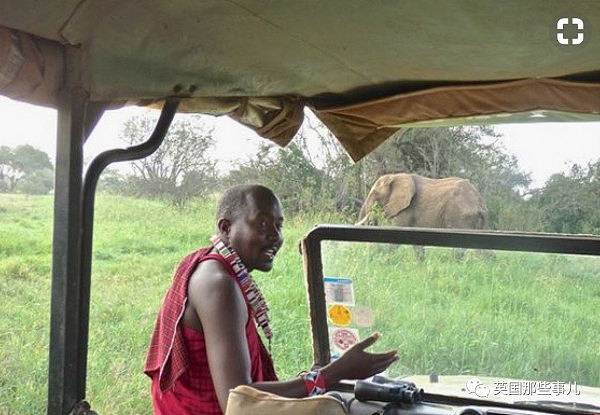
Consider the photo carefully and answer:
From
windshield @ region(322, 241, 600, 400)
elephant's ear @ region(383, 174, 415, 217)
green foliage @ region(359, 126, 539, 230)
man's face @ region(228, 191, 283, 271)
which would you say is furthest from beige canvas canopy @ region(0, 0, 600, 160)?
green foliage @ region(359, 126, 539, 230)

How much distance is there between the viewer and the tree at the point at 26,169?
557 centimetres

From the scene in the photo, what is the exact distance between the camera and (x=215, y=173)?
674 cm

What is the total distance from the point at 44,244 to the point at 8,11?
4710 millimetres

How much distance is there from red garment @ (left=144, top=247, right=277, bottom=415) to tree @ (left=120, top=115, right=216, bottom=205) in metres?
4.41

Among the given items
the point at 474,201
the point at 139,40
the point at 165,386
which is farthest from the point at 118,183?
the point at 139,40

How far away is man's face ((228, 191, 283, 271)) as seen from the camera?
2123 millimetres

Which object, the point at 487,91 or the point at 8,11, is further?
the point at 487,91

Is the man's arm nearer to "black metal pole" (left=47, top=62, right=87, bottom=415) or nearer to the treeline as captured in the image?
"black metal pole" (left=47, top=62, right=87, bottom=415)

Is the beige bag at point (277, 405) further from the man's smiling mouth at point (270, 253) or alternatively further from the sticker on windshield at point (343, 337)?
the sticker on windshield at point (343, 337)

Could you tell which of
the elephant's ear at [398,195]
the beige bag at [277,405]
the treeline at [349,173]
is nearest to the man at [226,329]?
the beige bag at [277,405]

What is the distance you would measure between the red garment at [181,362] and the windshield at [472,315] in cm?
58

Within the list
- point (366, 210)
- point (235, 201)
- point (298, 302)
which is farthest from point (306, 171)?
point (235, 201)

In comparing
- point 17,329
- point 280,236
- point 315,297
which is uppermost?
point 280,236

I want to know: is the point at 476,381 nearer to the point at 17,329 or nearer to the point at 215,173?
the point at 17,329
